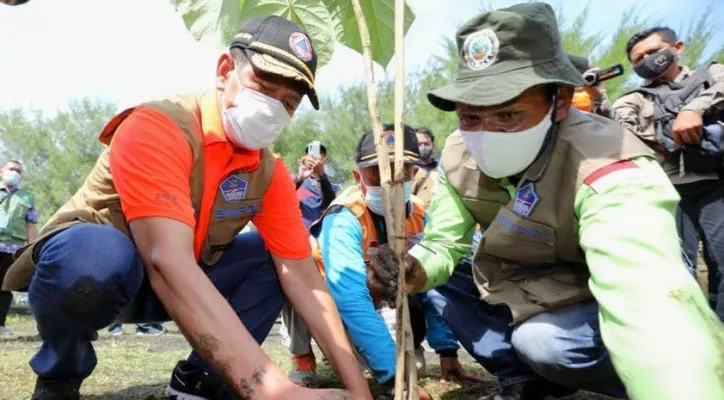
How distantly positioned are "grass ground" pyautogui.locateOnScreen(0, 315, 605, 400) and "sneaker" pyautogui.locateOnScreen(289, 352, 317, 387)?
59mm

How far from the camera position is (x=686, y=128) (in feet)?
8.96

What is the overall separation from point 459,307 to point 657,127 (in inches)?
62.5

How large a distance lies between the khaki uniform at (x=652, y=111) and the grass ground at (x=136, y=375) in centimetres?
125

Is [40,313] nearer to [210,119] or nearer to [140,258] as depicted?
[140,258]

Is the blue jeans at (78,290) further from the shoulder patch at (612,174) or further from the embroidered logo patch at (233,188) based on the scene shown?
the shoulder patch at (612,174)

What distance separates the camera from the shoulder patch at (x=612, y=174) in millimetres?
1370

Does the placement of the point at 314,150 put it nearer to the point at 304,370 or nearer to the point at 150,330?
the point at 150,330

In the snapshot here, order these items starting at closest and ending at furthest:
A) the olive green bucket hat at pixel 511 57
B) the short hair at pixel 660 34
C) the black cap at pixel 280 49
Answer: the olive green bucket hat at pixel 511 57
the black cap at pixel 280 49
the short hair at pixel 660 34

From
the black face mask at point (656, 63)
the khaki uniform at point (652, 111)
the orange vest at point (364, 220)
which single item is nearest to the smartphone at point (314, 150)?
the orange vest at point (364, 220)

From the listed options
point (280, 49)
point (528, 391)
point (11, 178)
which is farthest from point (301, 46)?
point (11, 178)

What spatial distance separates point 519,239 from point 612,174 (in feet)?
1.25

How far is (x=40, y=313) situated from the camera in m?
1.60

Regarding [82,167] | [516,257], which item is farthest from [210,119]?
[82,167]

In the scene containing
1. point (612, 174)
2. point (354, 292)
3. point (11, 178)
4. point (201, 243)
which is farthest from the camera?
point (11, 178)
